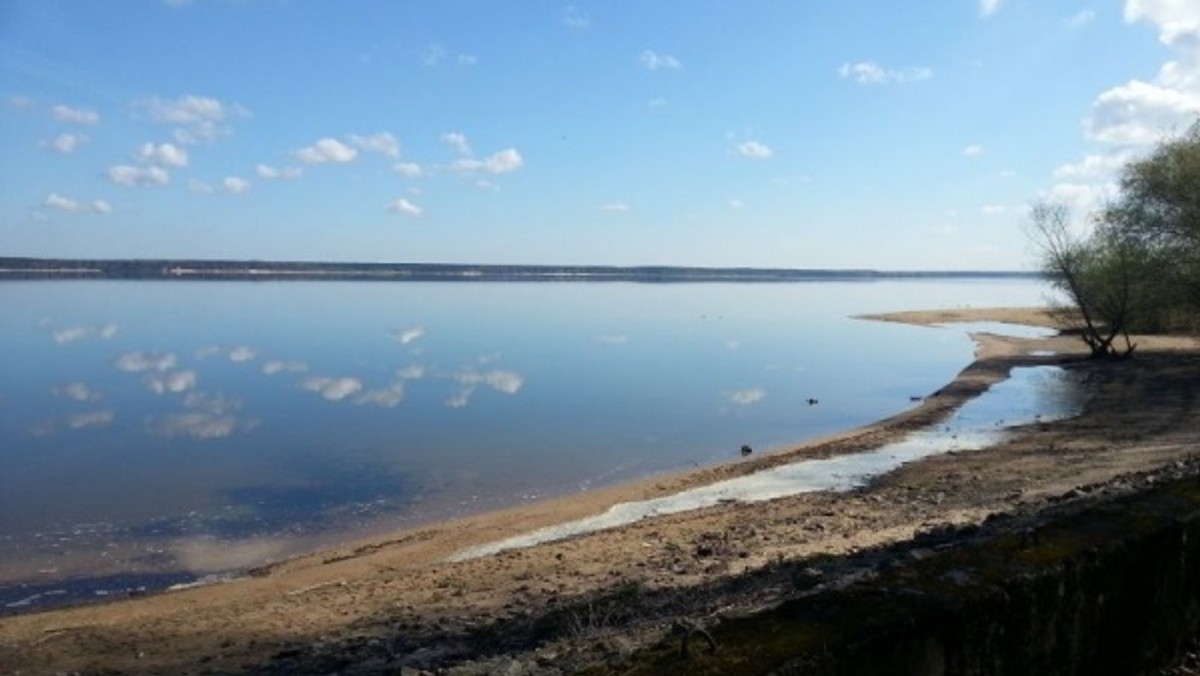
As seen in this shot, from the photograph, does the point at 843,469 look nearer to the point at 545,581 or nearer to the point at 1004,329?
the point at 545,581

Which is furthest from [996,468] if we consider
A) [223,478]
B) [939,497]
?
[223,478]

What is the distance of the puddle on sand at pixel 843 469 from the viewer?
1562 centimetres

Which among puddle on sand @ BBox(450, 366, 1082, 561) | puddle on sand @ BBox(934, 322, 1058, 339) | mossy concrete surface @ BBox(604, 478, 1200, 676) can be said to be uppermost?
mossy concrete surface @ BBox(604, 478, 1200, 676)

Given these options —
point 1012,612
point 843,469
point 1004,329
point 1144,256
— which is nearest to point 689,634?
point 1012,612

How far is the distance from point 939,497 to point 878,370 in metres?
32.1

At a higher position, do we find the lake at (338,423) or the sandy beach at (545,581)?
the sandy beach at (545,581)

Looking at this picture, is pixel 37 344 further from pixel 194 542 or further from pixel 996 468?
pixel 996 468

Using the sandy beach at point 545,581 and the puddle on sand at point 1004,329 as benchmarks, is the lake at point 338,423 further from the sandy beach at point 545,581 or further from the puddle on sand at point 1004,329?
the puddle on sand at point 1004,329

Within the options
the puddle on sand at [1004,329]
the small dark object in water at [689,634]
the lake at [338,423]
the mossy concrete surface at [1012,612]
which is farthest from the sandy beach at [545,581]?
the puddle on sand at [1004,329]

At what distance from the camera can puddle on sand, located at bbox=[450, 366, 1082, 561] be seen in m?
15.6

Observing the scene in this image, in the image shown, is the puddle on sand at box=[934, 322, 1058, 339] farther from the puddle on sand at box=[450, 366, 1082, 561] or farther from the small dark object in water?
the small dark object in water

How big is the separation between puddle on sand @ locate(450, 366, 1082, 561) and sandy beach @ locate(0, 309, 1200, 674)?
1.89 feet

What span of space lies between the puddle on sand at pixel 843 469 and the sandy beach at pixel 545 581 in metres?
0.58

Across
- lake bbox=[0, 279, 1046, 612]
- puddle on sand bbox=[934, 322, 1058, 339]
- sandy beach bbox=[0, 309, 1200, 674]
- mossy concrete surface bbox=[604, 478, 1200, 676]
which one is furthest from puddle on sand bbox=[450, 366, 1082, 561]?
puddle on sand bbox=[934, 322, 1058, 339]
